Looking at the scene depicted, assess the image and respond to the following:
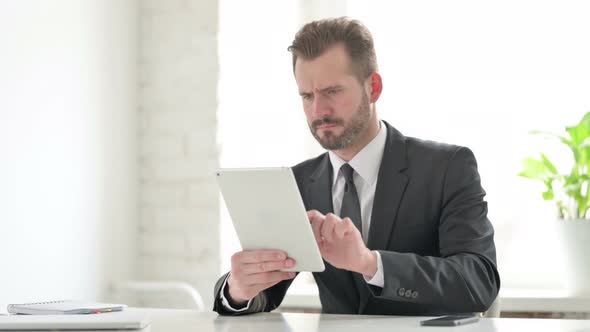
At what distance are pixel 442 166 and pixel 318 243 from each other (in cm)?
54

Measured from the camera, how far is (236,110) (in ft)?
11.2

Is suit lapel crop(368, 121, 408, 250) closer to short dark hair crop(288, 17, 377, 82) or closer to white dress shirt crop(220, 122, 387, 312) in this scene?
white dress shirt crop(220, 122, 387, 312)

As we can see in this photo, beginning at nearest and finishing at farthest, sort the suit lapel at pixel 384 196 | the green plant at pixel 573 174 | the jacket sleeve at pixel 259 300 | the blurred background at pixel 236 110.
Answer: the jacket sleeve at pixel 259 300 < the suit lapel at pixel 384 196 < the green plant at pixel 573 174 < the blurred background at pixel 236 110

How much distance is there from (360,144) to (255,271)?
648mm

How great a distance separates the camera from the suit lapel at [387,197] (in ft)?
7.31

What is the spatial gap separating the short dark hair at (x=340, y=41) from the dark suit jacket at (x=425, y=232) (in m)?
0.20

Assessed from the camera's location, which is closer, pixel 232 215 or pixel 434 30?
pixel 232 215

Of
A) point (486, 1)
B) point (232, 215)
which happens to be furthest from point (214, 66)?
point (232, 215)

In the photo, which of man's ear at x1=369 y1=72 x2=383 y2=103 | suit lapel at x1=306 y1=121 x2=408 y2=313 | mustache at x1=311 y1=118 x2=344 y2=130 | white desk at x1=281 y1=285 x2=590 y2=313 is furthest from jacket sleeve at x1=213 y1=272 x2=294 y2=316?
white desk at x1=281 y1=285 x2=590 y2=313

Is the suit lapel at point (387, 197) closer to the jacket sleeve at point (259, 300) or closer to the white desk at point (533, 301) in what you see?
the jacket sleeve at point (259, 300)

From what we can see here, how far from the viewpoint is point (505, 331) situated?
1.64 meters

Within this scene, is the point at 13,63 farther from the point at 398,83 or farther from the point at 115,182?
the point at 398,83

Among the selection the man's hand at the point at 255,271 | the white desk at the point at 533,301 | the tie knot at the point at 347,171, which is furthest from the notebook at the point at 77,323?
the white desk at the point at 533,301

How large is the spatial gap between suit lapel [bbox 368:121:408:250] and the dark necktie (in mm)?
53
